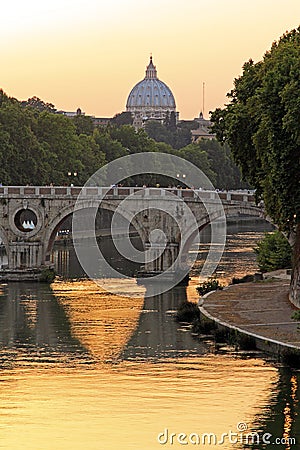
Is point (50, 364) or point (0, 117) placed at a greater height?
point (0, 117)

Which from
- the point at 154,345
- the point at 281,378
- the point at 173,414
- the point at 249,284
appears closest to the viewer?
the point at 173,414

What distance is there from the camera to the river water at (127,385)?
3519 cm

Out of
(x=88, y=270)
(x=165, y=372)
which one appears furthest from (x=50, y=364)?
(x=88, y=270)

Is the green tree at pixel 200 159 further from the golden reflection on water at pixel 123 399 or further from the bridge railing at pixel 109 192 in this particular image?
the golden reflection on water at pixel 123 399

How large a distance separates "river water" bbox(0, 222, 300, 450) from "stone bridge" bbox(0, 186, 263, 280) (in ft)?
41.1

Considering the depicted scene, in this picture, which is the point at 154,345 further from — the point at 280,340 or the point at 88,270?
the point at 88,270

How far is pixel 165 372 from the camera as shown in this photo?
4331 cm

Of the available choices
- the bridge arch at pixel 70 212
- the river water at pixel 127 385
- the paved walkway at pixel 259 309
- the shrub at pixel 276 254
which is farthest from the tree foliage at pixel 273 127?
the bridge arch at pixel 70 212

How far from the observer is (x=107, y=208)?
7544 centimetres

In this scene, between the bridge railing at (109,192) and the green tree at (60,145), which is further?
the green tree at (60,145)

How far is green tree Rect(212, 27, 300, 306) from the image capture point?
47750 mm

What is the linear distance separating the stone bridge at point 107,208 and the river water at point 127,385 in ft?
41.1

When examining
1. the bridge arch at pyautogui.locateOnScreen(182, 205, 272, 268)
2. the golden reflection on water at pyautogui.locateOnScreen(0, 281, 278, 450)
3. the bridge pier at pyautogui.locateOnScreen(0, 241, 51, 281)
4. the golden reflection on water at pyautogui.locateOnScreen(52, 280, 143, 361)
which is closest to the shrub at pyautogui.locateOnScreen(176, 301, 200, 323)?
the golden reflection on water at pyautogui.locateOnScreen(52, 280, 143, 361)

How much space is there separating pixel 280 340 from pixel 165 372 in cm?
400
